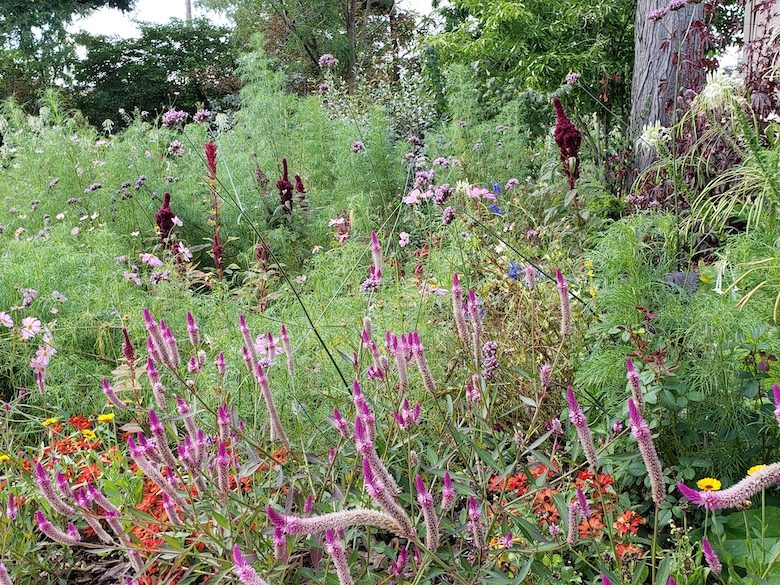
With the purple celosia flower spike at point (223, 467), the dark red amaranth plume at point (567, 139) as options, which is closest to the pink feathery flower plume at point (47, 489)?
the purple celosia flower spike at point (223, 467)

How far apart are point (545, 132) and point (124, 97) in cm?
1858

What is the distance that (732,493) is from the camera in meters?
0.75

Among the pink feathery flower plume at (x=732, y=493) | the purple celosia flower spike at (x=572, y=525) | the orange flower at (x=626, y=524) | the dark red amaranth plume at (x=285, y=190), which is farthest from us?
the dark red amaranth plume at (x=285, y=190)

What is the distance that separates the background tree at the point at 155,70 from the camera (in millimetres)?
22328

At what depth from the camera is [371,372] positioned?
A: 6.04 ft

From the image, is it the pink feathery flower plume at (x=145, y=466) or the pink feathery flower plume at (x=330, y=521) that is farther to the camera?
the pink feathery flower plume at (x=145, y=466)

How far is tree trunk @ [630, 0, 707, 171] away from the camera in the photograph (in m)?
5.11

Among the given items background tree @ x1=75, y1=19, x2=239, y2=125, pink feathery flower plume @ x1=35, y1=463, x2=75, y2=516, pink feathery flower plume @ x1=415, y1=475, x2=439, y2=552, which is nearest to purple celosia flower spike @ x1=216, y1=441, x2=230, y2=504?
pink feathery flower plume @ x1=35, y1=463, x2=75, y2=516

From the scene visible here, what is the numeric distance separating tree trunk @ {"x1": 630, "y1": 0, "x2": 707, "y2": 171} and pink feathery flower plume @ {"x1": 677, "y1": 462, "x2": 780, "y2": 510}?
456cm

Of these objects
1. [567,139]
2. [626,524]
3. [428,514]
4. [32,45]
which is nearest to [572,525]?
[428,514]

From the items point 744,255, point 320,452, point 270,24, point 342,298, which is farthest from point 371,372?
point 270,24

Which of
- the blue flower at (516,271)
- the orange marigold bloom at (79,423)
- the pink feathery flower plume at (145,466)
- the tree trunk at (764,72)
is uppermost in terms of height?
the tree trunk at (764,72)

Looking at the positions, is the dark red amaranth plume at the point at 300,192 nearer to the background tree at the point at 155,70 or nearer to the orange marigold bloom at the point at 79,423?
the orange marigold bloom at the point at 79,423

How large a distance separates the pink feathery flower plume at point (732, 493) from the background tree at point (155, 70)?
23.0 metres
